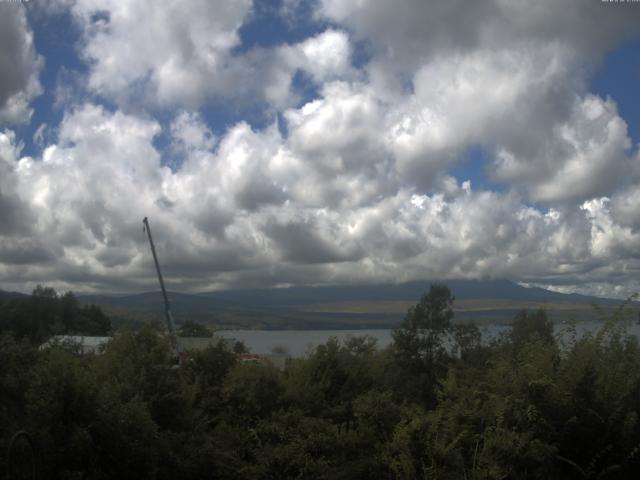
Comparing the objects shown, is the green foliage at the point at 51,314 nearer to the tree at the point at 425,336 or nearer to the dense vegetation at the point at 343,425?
the tree at the point at 425,336

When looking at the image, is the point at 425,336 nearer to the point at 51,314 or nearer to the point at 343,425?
the point at 343,425

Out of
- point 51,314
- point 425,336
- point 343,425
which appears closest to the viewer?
point 343,425

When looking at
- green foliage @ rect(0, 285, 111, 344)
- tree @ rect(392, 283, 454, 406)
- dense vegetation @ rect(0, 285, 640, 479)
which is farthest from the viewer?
green foliage @ rect(0, 285, 111, 344)

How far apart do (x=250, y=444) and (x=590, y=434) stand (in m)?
6.94

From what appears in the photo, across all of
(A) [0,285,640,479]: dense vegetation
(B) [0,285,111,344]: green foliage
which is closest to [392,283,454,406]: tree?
(A) [0,285,640,479]: dense vegetation

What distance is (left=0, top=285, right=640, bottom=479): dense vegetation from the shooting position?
11375mm

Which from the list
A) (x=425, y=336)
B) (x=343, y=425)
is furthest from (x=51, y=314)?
(x=343, y=425)

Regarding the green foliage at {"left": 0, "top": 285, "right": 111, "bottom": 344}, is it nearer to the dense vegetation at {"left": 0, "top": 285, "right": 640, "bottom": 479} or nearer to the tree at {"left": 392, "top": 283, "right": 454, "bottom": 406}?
the tree at {"left": 392, "top": 283, "right": 454, "bottom": 406}

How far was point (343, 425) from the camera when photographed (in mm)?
14227

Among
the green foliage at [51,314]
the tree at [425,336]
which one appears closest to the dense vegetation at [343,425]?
the tree at [425,336]

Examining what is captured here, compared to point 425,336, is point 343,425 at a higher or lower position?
higher

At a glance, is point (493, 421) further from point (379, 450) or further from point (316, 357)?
point (316, 357)

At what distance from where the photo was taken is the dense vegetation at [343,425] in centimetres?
1138

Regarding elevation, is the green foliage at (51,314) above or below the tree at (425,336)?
above
